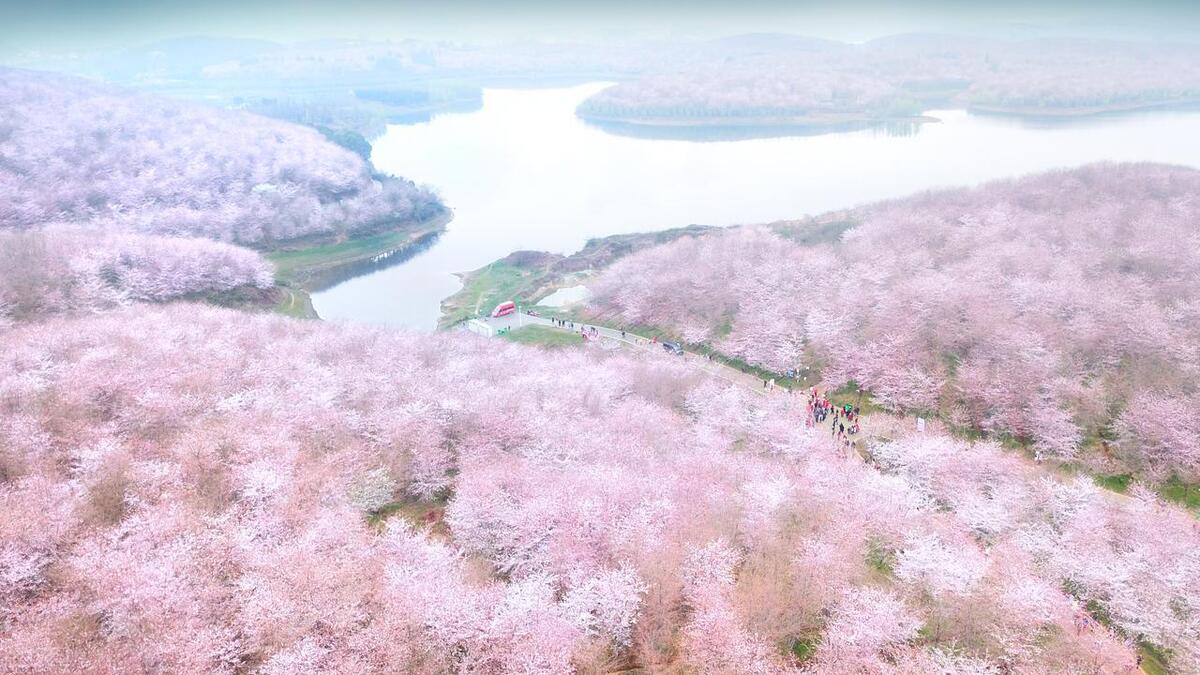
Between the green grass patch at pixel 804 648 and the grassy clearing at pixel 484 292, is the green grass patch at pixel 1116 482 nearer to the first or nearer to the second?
the green grass patch at pixel 804 648

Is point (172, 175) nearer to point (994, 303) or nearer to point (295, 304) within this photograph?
point (295, 304)

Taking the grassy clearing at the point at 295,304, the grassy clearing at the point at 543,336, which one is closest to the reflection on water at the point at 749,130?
the grassy clearing at the point at 295,304

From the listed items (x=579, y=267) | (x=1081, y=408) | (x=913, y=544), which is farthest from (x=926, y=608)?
(x=579, y=267)

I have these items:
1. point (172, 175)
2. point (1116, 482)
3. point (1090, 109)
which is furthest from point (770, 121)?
point (1116, 482)

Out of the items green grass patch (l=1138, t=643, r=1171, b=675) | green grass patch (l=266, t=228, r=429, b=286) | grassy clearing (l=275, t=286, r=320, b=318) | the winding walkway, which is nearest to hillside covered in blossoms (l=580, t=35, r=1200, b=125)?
green grass patch (l=266, t=228, r=429, b=286)

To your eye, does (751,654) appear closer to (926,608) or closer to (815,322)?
(926,608)

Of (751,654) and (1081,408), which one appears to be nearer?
(751,654)
